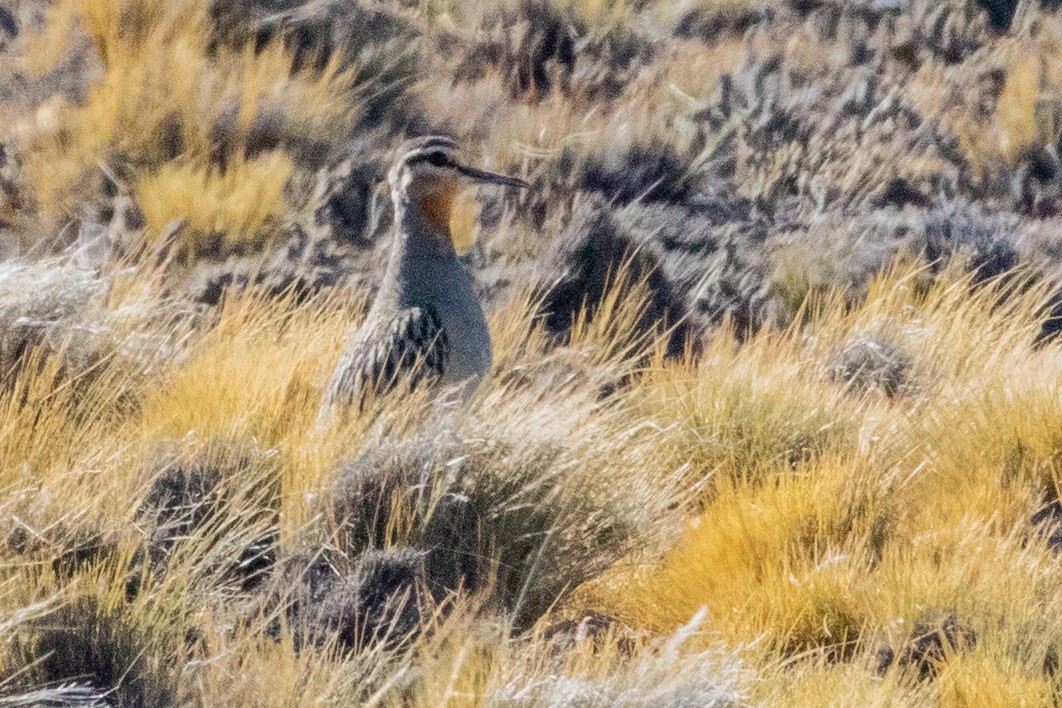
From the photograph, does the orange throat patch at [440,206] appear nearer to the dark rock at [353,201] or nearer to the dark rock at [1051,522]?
the dark rock at [1051,522]

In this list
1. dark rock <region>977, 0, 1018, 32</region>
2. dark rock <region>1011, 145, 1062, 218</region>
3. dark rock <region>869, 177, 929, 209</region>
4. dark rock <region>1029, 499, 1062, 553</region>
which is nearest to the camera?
dark rock <region>1029, 499, 1062, 553</region>

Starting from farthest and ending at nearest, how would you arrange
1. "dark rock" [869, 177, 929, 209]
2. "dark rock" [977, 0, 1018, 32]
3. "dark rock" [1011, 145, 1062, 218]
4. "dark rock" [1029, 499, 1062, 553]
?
"dark rock" [977, 0, 1018, 32], "dark rock" [1011, 145, 1062, 218], "dark rock" [869, 177, 929, 209], "dark rock" [1029, 499, 1062, 553]

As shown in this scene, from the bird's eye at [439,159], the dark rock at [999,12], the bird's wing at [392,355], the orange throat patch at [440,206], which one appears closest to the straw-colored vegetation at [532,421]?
the bird's wing at [392,355]

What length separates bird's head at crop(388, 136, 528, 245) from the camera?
5645 mm

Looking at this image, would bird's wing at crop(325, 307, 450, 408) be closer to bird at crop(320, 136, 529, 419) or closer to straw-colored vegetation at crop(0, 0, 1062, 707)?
bird at crop(320, 136, 529, 419)

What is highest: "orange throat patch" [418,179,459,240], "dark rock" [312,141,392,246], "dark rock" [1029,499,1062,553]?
"orange throat patch" [418,179,459,240]

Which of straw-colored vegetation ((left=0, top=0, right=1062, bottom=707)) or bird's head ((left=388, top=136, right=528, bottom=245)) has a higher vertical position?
bird's head ((left=388, top=136, right=528, bottom=245))

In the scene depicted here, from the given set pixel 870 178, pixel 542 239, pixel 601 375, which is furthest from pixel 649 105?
pixel 601 375

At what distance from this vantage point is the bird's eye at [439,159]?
5664 mm

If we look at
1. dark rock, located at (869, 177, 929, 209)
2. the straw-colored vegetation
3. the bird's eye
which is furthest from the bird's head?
dark rock, located at (869, 177, 929, 209)

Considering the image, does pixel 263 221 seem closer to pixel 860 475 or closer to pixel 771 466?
pixel 771 466

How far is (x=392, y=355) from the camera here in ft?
17.1

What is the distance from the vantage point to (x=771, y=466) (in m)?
5.48

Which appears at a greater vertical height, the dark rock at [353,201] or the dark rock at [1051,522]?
the dark rock at [1051,522]
